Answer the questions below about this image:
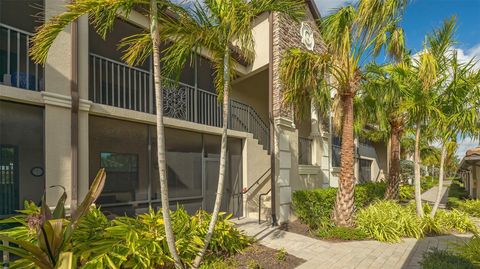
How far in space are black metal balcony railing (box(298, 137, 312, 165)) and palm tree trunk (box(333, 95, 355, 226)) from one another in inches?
129

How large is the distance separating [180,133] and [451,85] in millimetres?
7606

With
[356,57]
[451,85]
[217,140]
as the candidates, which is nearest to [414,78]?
[451,85]

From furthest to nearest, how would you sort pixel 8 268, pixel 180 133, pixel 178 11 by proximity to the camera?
pixel 180 133, pixel 178 11, pixel 8 268

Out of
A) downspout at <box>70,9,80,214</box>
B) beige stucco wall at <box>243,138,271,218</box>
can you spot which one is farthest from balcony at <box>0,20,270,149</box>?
beige stucco wall at <box>243,138,271,218</box>

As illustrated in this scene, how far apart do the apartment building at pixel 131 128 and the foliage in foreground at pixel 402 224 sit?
248 centimetres

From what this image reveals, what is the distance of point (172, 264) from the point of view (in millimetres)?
4754

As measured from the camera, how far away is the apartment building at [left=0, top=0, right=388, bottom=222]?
16.5ft

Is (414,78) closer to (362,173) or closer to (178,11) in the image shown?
(178,11)

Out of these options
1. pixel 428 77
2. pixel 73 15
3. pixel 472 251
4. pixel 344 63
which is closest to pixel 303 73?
pixel 344 63

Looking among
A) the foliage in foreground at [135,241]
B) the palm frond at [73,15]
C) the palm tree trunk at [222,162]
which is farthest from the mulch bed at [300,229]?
the palm frond at [73,15]

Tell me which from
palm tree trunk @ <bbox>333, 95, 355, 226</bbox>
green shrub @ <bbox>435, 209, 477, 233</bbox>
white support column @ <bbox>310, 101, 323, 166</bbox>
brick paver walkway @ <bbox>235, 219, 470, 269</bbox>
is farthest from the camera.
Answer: white support column @ <bbox>310, 101, 323, 166</bbox>

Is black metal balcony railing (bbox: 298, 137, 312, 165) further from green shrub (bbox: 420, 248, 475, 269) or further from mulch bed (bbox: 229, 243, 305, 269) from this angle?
green shrub (bbox: 420, 248, 475, 269)

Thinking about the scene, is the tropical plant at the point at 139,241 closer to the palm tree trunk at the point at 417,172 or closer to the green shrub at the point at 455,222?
the palm tree trunk at the point at 417,172

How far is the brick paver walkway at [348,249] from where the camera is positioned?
5.95 metres
